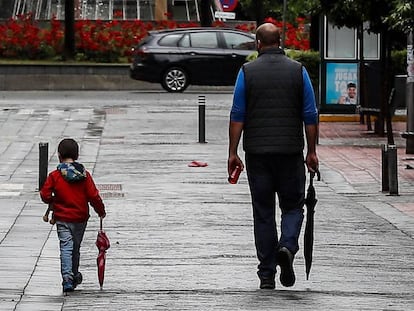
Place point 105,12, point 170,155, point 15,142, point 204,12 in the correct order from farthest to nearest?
1. point 105,12
2. point 204,12
3. point 15,142
4. point 170,155

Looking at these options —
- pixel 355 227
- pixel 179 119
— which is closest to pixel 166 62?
pixel 179 119

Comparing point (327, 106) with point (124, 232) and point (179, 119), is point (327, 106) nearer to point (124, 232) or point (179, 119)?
point (179, 119)

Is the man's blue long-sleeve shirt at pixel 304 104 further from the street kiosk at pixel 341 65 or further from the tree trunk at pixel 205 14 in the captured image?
the tree trunk at pixel 205 14

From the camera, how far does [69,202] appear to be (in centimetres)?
914

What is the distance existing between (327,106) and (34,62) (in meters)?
13.8

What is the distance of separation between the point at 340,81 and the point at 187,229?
13867mm

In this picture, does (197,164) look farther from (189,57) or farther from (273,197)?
(189,57)

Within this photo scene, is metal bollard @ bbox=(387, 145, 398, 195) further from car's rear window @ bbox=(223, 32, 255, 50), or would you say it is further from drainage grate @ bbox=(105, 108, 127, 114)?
car's rear window @ bbox=(223, 32, 255, 50)

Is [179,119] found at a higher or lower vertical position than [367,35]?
lower

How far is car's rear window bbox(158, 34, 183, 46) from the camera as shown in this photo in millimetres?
34031

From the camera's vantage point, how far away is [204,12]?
4228 cm

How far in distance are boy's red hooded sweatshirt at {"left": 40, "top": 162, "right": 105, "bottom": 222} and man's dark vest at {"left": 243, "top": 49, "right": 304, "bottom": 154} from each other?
1201mm

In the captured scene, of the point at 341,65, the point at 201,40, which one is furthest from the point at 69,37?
the point at 341,65

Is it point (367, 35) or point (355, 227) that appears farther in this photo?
Result: point (367, 35)
